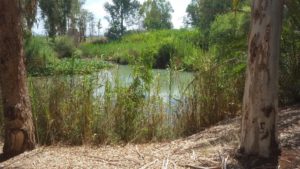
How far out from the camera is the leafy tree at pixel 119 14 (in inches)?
1836

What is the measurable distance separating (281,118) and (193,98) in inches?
46.8

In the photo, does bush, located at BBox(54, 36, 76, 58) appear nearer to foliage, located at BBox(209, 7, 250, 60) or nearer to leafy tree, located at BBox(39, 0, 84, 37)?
leafy tree, located at BBox(39, 0, 84, 37)

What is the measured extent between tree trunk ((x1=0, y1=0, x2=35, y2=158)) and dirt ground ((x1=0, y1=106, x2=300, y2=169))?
0.17 meters

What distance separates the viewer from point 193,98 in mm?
5352

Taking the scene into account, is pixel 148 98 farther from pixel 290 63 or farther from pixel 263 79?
pixel 263 79

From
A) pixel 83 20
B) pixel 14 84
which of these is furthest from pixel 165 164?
pixel 83 20

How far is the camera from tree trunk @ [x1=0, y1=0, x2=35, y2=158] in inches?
161

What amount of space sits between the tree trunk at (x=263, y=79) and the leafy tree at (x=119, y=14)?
43.5 m

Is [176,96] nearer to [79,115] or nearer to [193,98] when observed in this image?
[193,98]

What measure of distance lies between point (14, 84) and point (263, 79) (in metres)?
2.35

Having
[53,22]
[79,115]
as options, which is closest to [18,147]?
[79,115]

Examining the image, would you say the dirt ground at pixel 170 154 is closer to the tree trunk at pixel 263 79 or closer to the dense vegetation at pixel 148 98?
the tree trunk at pixel 263 79

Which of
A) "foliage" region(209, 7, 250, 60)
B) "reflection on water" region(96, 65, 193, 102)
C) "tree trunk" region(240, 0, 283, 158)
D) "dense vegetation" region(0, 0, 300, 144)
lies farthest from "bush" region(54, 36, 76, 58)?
"tree trunk" region(240, 0, 283, 158)

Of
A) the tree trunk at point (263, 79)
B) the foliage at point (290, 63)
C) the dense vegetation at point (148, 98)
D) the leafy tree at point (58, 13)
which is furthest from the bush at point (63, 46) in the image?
the tree trunk at point (263, 79)
